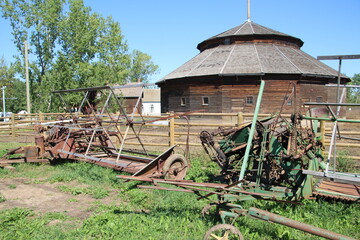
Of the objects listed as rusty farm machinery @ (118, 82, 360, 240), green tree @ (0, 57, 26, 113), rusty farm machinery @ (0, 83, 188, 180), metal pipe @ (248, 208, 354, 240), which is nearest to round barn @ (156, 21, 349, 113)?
rusty farm machinery @ (0, 83, 188, 180)

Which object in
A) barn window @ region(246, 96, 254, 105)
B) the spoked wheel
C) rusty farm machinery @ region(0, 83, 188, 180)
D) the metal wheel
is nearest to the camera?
the spoked wheel

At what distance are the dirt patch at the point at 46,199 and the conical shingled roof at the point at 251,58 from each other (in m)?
17.3

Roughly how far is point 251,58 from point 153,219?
21.0 meters

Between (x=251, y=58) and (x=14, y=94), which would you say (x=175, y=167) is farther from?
(x=14, y=94)

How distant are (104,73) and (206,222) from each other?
26292 millimetres

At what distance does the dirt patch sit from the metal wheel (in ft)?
4.22

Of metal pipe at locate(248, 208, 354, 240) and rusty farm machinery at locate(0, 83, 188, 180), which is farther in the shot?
rusty farm machinery at locate(0, 83, 188, 180)

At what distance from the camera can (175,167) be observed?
21.8 feet

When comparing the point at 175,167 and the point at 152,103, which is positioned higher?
the point at 152,103

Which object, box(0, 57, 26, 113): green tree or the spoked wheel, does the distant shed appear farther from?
the spoked wheel

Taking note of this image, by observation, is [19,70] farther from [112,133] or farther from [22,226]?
[22,226]

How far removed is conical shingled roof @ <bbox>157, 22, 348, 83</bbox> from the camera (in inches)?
866

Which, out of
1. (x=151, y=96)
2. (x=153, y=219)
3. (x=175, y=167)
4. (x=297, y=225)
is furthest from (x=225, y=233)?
(x=151, y=96)

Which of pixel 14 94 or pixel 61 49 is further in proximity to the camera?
pixel 14 94
